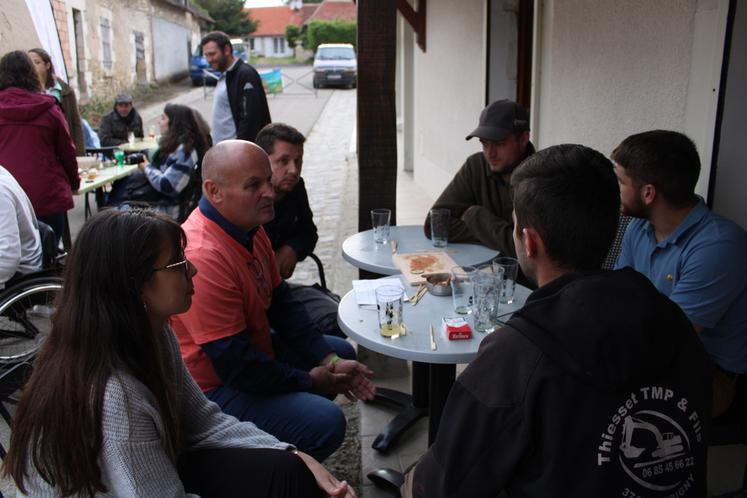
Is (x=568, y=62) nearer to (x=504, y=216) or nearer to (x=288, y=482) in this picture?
(x=504, y=216)

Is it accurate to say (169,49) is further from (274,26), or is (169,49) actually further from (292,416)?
(274,26)

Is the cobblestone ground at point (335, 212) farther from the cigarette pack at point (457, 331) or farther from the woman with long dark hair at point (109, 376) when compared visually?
the woman with long dark hair at point (109, 376)

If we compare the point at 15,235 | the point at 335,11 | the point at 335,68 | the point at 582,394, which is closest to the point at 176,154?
the point at 15,235

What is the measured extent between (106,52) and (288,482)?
21.5 m

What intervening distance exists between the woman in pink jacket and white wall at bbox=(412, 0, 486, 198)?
365 centimetres

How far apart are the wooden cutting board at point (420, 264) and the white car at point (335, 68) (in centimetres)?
2470

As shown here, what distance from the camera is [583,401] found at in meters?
1.15

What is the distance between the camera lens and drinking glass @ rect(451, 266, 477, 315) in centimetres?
236

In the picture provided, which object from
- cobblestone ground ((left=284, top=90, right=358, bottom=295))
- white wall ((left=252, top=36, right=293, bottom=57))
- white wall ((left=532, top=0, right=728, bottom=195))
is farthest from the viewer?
white wall ((left=252, top=36, right=293, bottom=57))

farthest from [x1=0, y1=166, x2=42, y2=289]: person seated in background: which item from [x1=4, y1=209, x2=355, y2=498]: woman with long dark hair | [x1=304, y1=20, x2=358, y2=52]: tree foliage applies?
[x1=304, y1=20, x2=358, y2=52]: tree foliage

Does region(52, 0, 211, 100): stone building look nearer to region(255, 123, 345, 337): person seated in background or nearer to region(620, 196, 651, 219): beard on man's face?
region(255, 123, 345, 337): person seated in background

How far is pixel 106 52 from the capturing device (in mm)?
20484

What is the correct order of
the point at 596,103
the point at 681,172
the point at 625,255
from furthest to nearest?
the point at 596,103
the point at 625,255
the point at 681,172

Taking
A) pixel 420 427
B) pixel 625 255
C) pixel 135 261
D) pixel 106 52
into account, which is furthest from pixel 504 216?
pixel 106 52
